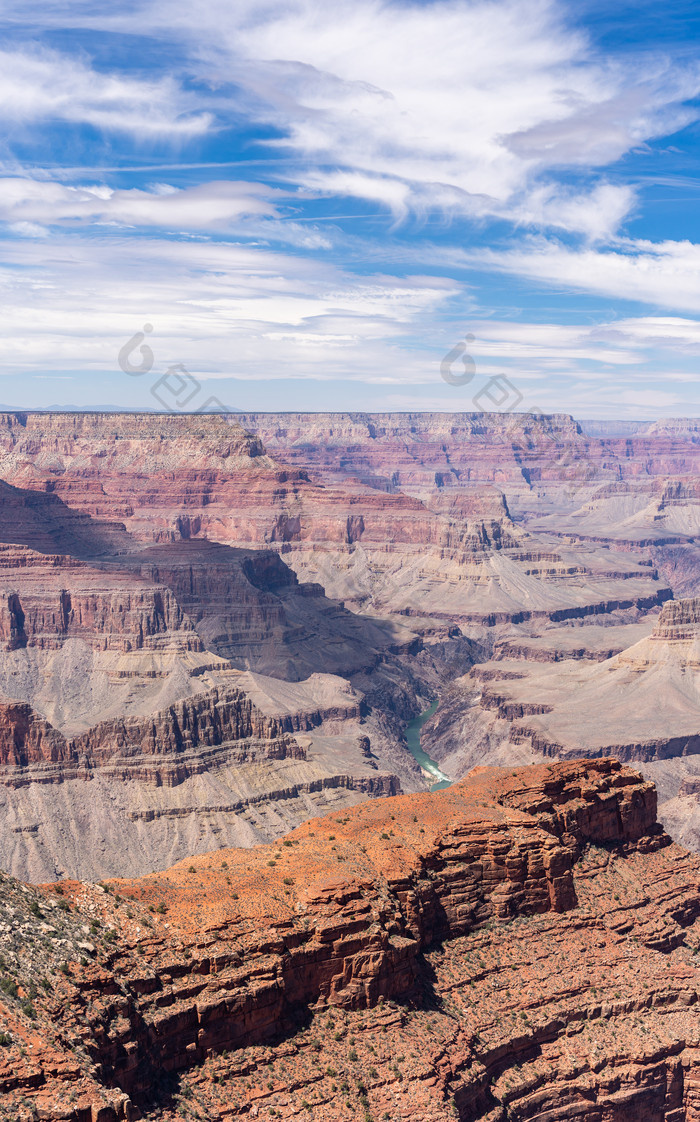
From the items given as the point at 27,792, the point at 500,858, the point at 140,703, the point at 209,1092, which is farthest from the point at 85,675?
the point at 209,1092

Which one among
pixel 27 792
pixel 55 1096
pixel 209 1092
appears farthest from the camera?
pixel 27 792

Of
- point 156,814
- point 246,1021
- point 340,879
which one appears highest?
point 340,879

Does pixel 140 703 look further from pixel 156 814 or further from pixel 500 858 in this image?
pixel 500 858

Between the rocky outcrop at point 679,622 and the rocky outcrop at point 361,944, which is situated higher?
the rocky outcrop at point 679,622

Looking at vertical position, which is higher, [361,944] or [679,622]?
[679,622]

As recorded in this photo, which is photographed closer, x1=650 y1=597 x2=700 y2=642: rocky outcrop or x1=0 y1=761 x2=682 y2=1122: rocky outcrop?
x1=0 y1=761 x2=682 y2=1122: rocky outcrop

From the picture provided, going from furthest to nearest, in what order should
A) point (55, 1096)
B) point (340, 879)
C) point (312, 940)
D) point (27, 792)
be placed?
point (27, 792) → point (340, 879) → point (312, 940) → point (55, 1096)

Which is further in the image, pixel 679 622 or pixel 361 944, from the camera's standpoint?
pixel 679 622

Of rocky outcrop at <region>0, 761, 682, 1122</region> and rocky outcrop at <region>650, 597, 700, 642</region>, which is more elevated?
rocky outcrop at <region>650, 597, 700, 642</region>

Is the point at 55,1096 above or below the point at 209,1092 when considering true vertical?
above

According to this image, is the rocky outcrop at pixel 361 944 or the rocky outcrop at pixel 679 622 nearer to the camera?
the rocky outcrop at pixel 361 944

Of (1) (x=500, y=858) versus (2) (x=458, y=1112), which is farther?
(1) (x=500, y=858)
